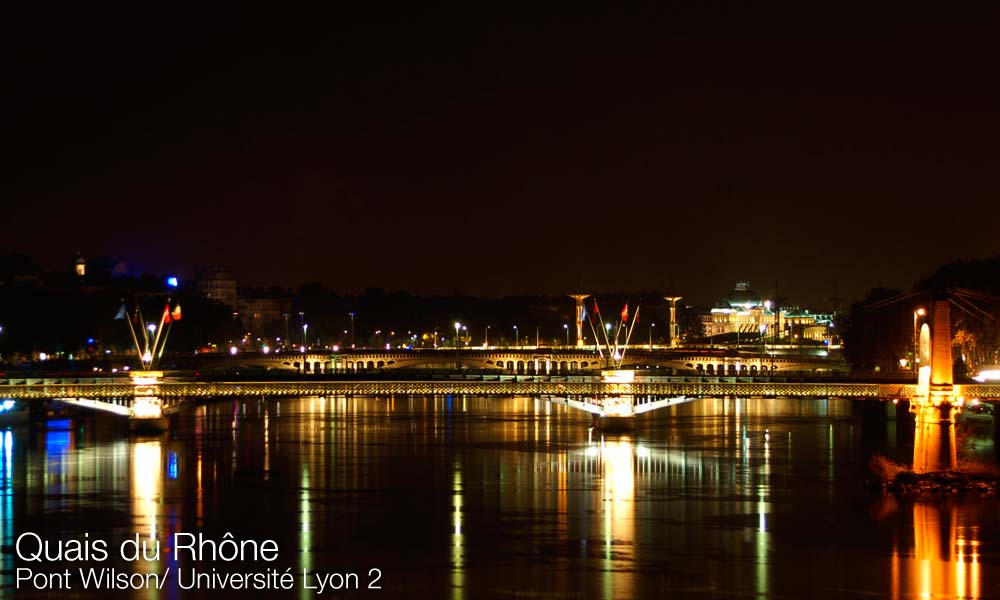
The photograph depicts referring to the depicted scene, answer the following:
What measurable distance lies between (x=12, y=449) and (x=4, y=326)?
62.9m

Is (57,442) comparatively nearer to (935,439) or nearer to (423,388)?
(423,388)

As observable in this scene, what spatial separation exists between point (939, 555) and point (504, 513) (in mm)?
16290

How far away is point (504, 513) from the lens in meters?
57.0

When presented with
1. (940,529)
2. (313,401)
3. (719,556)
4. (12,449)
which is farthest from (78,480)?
(313,401)

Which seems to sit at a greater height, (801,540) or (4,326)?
(4,326)

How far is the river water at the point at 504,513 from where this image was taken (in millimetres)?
Result: 43938

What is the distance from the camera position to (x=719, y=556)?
47.9 m

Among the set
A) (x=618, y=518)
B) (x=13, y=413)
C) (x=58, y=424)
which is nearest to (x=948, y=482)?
(x=618, y=518)

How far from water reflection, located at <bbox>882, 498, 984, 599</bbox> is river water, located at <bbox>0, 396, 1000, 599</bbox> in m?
0.13

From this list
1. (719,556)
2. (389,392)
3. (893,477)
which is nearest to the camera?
(719,556)

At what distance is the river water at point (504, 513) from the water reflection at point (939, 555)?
0.42ft

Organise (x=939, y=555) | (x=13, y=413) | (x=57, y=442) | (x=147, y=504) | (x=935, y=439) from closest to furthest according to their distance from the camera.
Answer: (x=939, y=555)
(x=147, y=504)
(x=935, y=439)
(x=57, y=442)
(x=13, y=413)

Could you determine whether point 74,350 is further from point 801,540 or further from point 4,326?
point 801,540

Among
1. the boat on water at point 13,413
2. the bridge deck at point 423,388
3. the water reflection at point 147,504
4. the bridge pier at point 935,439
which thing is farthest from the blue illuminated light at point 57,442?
the bridge pier at point 935,439
